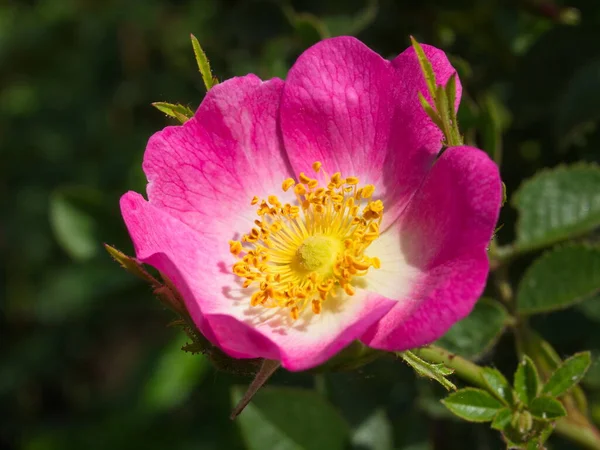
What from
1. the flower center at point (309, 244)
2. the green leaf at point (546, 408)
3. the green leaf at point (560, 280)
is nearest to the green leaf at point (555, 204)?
the green leaf at point (560, 280)

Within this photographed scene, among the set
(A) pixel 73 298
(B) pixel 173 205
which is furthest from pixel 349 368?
(A) pixel 73 298

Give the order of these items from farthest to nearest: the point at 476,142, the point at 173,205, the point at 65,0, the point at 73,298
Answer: the point at 65,0, the point at 73,298, the point at 476,142, the point at 173,205

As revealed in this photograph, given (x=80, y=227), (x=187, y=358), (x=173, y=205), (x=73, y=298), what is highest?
(x=173, y=205)

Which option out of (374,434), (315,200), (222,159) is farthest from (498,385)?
(222,159)

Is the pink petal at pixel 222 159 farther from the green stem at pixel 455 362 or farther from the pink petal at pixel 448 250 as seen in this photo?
the green stem at pixel 455 362

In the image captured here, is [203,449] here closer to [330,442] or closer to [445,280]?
[330,442]

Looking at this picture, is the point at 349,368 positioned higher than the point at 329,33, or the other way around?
the point at 329,33
